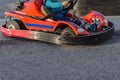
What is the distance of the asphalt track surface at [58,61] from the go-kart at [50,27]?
12cm

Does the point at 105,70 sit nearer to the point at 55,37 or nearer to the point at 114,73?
the point at 114,73

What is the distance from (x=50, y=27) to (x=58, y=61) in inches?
44.7

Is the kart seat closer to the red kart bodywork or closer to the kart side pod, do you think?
the red kart bodywork

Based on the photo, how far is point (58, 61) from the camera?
5117 millimetres

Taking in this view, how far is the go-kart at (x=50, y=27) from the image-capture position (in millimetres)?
5796

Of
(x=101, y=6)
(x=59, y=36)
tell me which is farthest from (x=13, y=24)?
(x=101, y=6)

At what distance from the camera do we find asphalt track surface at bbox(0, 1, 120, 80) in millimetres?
4570

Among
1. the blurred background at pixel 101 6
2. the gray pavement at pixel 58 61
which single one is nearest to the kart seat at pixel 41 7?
the gray pavement at pixel 58 61

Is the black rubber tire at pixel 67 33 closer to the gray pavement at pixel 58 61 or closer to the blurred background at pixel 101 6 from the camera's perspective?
the gray pavement at pixel 58 61

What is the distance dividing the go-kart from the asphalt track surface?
12 cm

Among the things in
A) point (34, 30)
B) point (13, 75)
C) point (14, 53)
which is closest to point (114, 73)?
point (13, 75)

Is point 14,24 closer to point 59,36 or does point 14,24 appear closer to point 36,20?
point 36,20

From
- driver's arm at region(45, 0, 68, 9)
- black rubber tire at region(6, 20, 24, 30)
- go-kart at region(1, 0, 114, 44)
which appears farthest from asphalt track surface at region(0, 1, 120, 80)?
driver's arm at region(45, 0, 68, 9)

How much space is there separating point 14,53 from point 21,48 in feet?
0.92
